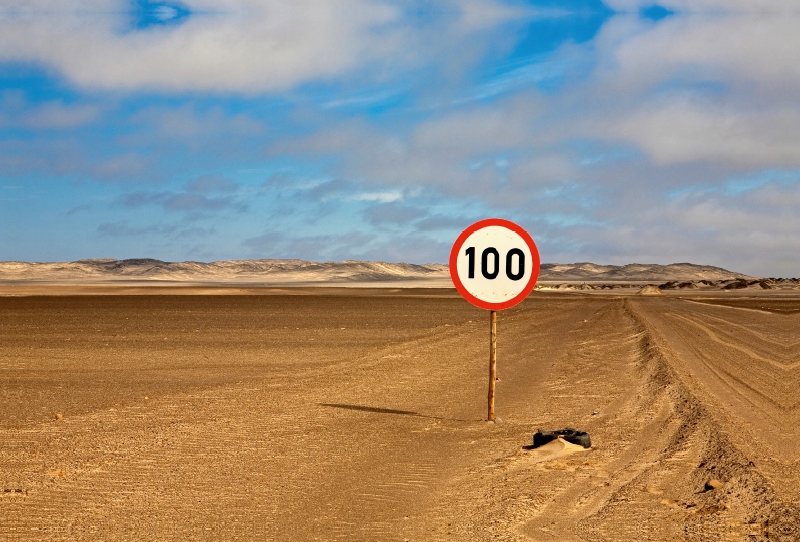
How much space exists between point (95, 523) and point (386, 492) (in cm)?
204

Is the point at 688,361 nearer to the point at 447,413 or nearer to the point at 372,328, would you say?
the point at 447,413

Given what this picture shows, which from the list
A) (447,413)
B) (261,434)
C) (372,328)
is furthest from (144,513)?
(372,328)

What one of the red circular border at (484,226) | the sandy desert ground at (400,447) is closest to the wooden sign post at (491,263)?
the red circular border at (484,226)

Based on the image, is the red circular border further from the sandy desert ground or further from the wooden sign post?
the sandy desert ground

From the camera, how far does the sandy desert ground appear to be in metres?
5.42

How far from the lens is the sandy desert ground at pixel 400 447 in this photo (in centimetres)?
542

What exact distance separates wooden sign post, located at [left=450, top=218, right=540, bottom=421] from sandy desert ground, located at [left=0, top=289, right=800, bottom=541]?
1.45 meters

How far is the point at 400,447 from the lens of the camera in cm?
800

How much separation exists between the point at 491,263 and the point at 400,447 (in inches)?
91.8

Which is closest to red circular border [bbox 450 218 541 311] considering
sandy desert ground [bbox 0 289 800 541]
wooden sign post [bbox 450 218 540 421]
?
wooden sign post [bbox 450 218 540 421]

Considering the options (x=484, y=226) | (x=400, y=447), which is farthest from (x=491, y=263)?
(x=400, y=447)

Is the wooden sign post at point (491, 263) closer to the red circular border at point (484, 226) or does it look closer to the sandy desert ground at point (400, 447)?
the red circular border at point (484, 226)

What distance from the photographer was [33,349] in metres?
20.5

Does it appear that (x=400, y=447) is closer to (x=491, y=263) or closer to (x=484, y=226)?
(x=491, y=263)
